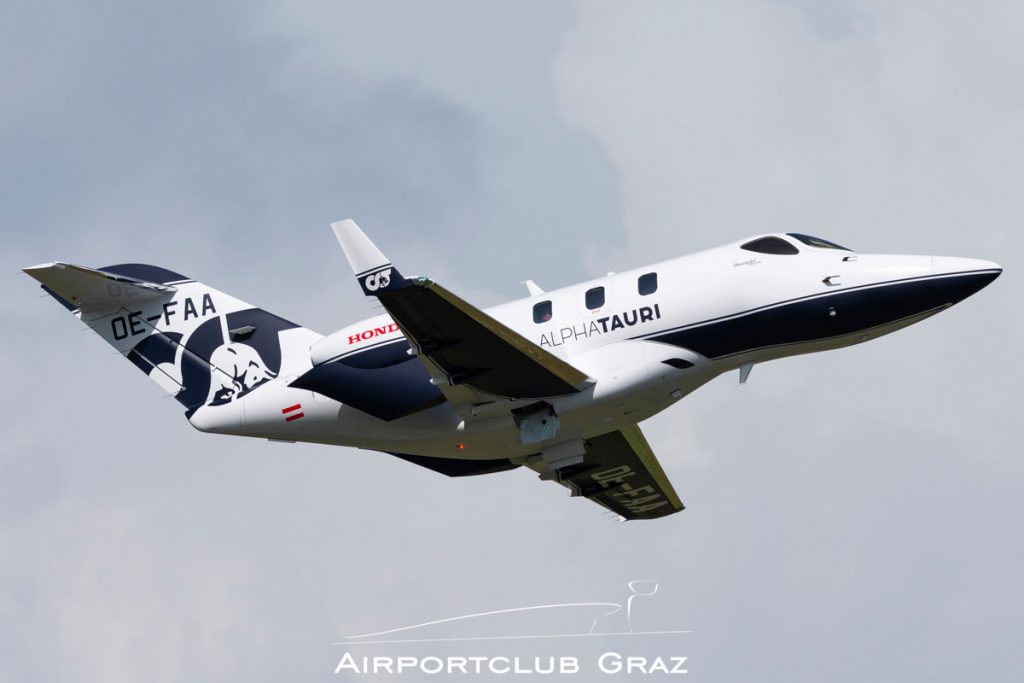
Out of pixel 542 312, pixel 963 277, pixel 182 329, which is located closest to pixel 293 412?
pixel 182 329

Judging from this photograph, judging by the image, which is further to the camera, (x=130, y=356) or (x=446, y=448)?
(x=130, y=356)

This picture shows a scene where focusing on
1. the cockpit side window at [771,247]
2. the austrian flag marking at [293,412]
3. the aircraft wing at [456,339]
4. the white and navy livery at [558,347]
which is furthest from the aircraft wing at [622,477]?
the cockpit side window at [771,247]

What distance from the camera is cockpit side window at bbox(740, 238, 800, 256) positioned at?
29.8 m

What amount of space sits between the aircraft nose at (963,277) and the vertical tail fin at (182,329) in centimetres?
1371

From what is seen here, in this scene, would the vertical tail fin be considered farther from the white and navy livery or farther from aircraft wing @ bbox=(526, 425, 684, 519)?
aircraft wing @ bbox=(526, 425, 684, 519)

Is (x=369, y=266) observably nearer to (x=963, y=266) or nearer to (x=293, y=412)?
(x=293, y=412)

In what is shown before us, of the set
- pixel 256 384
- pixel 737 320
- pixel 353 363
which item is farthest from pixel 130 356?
pixel 737 320

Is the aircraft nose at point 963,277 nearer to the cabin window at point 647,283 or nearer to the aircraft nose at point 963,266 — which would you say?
the aircraft nose at point 963,266

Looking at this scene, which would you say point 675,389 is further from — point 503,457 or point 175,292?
point 175,292

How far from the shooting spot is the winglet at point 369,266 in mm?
26156

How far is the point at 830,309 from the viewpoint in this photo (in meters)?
29.0

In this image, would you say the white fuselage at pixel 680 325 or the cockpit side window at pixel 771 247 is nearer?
the white fuselage at pixel 680 325

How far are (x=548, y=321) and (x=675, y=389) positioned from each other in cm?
301

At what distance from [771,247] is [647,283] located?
8.64 ft
